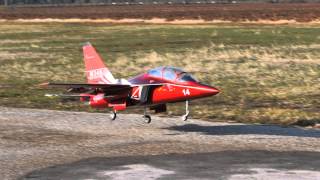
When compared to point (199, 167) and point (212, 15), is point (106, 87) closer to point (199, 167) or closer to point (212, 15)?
point (199, 167)

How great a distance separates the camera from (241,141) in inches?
669

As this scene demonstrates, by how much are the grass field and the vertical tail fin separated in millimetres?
3988

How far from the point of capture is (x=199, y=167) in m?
13.9

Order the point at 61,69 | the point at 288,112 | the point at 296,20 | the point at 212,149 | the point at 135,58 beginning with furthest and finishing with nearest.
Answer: the point at 296,20, the point at 135,58, the point at 61,69, the point at 288,112, the point at 212,149

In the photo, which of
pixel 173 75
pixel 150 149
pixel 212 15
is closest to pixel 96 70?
pixel 173 75

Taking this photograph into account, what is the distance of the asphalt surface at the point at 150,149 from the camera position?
1357 centimetres

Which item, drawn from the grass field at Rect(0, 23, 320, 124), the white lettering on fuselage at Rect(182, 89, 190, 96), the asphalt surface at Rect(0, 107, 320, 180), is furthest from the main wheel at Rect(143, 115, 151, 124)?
the grass field at Rect(0, 23, 320, 124)

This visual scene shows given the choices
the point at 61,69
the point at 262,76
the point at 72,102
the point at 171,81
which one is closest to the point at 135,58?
the point at 61,69

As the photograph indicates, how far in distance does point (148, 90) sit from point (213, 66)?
21780 mm

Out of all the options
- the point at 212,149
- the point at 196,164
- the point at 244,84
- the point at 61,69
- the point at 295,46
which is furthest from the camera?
the point at 295,46

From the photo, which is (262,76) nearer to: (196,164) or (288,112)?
(288,112)

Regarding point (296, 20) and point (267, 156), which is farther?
point (296, 20)

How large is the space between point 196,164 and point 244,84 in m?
16.3

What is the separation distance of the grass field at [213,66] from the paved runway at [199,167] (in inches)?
229
